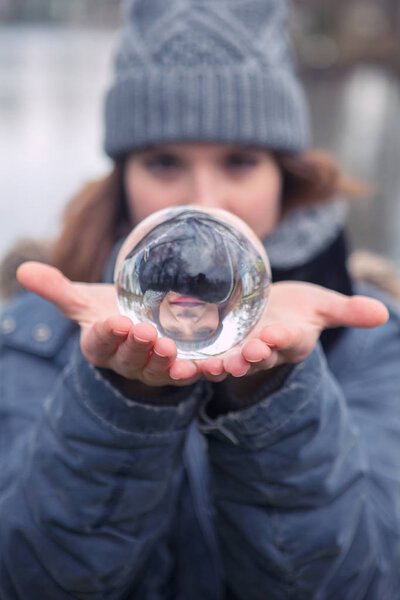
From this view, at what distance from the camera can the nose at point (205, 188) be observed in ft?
7.65

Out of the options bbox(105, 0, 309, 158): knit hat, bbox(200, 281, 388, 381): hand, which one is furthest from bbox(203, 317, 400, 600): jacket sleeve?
bbox(105, 0, 309, 158): knit hat

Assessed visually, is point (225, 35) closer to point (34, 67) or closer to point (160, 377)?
point (160, 377)

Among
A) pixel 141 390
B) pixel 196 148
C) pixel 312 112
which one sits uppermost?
pixel 196 148

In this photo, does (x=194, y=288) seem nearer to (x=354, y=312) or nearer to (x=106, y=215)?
(x=354, y=312)

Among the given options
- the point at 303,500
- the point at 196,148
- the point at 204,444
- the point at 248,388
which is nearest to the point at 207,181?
the point at 196,148

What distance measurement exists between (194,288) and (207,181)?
991 millimetres

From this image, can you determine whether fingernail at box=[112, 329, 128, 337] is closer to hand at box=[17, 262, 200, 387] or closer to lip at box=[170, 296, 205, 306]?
hand at box=[17, 262, 200, 387]

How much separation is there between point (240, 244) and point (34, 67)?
2089 cm

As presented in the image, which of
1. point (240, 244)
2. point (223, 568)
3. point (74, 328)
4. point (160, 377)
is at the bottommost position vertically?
point (223, 568)

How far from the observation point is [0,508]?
67.1 inches

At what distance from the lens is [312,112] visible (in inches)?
607

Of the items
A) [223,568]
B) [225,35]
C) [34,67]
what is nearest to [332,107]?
[34,67]

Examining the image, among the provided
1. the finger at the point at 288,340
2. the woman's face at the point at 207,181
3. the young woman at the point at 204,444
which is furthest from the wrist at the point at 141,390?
the woman's face at the point at 207,181

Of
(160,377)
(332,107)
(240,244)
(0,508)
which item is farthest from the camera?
(332,107)
